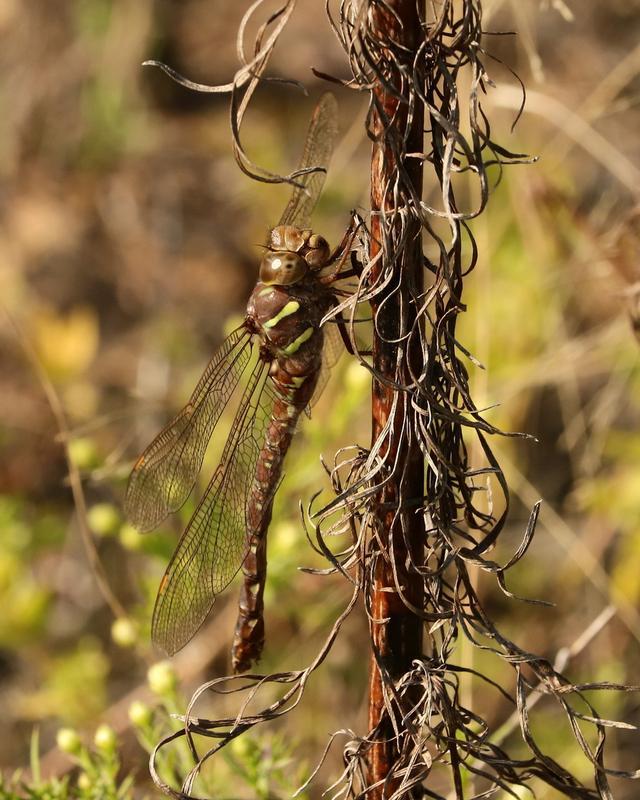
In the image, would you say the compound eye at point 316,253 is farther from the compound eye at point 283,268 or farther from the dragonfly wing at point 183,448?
the dragonfly wing at point 183,448

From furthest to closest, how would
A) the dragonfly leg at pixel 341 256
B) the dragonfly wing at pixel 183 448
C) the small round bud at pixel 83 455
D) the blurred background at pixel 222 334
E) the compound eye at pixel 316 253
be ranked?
the blurred background at pixel 222 334 < the small round bud at pixel 83 455 < the dragonfly wing at pixel 183 448 < the compound eye at pixel 316 253 < the dragonfly leg at pixel 341 256

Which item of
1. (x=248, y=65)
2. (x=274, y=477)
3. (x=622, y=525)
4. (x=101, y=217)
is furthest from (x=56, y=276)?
(x=248, y=65)

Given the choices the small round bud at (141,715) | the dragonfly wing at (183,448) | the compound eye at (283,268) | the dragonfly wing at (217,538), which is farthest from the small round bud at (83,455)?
the compound eye at (283,268)

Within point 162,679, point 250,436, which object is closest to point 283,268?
point 250,436

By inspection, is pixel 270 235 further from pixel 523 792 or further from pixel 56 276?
pixel 56 276

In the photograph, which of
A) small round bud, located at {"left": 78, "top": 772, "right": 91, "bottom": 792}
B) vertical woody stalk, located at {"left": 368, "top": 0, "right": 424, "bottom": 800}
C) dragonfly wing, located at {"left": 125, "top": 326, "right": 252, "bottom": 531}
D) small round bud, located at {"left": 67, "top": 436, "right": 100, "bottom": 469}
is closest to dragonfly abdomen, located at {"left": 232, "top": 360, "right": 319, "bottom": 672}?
dragonfly wing, located at {"left": 125, "top": 326, "right": 252, "bottom": 531}

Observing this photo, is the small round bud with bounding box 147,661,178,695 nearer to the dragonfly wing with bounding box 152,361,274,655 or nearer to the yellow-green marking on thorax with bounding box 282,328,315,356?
the dragonfly wing with bounding box 152,361,274,655
